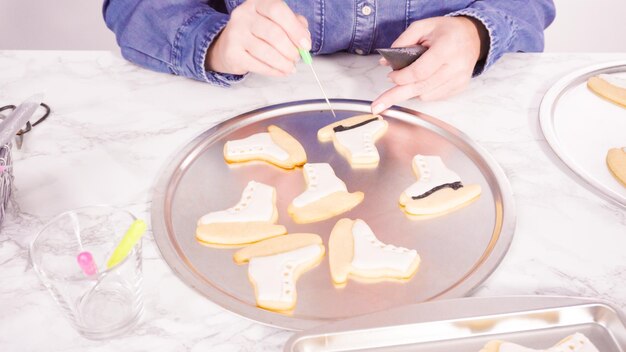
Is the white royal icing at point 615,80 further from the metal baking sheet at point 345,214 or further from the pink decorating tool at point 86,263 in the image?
the pink decorating tool at point 86,263

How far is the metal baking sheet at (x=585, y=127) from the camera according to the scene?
100 cm

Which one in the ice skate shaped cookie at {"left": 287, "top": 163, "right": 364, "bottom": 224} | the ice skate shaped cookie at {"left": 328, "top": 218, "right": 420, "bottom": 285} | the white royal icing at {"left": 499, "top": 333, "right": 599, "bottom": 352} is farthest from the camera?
the ice skate shaped cookie at {"left": 287, "top": 163, "right": 364, "bottom": 224}

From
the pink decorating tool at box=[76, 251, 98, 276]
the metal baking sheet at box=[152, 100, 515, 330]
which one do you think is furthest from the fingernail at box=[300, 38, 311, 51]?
the pink decorating tool at box=[76, 251, 98, 276]

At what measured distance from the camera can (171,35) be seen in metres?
1.23

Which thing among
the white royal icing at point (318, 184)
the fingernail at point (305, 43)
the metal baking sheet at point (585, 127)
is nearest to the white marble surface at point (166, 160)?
the metal baking sheet at point (585, 127)

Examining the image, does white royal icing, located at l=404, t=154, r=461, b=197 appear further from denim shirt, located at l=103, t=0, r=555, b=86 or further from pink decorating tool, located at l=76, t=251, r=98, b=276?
pink decorating tool, located at l=76, t=251, r=98, b=276

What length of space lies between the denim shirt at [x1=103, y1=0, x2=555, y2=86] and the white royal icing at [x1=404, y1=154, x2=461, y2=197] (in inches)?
12.3

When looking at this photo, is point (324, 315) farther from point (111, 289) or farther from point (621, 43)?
point (621, 43)

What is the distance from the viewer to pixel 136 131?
110cm

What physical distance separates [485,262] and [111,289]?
0.49 metres

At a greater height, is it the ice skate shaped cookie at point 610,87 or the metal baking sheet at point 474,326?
the ice skate shaped cookie at point 610,87

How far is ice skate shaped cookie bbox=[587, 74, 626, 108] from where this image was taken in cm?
117

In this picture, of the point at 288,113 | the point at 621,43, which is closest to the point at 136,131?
the point at 288,113

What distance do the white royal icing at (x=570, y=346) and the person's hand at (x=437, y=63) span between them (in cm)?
52
